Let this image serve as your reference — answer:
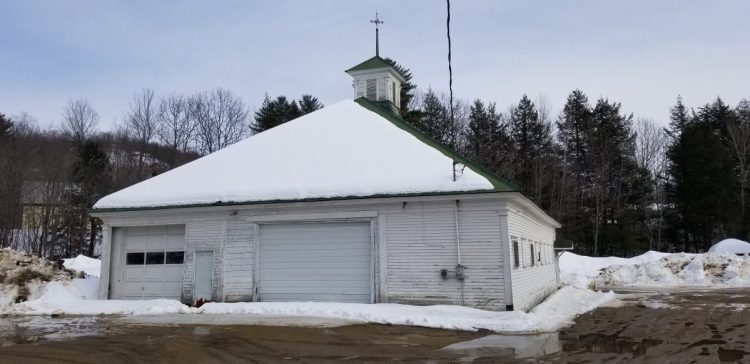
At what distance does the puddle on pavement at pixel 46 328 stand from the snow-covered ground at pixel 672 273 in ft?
71.9

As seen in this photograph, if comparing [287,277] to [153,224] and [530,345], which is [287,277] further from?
[530,345]

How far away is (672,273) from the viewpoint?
29.1 meters

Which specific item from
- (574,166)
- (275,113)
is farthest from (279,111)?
(574,166)

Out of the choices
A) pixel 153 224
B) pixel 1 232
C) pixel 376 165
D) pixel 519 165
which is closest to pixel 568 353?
pixel 376 165

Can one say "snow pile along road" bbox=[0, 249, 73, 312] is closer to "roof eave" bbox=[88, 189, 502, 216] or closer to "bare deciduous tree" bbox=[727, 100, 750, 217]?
"roof eave" bbox=[88, 189, 502, 216]

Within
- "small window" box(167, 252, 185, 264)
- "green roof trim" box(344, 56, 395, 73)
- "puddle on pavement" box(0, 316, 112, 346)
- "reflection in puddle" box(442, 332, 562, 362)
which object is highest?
"green roof trim" box(344, 56, 395, 73)

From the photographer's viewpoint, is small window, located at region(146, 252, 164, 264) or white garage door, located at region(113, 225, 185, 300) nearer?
white garage door, located at region(113, 225, 185, 300)

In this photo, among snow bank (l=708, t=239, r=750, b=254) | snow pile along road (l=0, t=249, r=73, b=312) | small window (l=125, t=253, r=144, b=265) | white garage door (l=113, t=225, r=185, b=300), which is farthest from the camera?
snow bank (l=708, t=239, r=750, b=254)

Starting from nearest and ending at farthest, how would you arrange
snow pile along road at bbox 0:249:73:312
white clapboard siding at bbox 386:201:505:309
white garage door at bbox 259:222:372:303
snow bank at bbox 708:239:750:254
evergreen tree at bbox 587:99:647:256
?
white clapboard siding at bbox 386:201:505:309 < white garage door at bbox 259:222:372:303 < snow pile along road at bbox 0:249:73:312 < snow bank at bbox 708:239:750:254 < evergreen tree at bbox 587:99:647:256

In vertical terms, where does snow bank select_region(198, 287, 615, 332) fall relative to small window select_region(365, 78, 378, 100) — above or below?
below

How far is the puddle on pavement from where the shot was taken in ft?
33.6

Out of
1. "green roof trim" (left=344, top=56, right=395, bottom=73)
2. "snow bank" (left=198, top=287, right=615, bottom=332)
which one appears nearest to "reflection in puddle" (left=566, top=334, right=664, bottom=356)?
"snow bank" (left=198, top=287, right=615, bottom=332)

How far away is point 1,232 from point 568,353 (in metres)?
37.6

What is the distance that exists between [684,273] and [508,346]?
24.2 m
